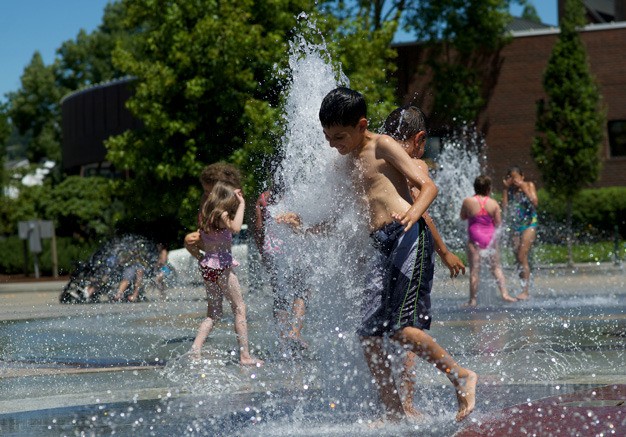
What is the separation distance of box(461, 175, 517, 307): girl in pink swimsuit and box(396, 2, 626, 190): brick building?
809 inches

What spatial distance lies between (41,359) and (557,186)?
22.4 m

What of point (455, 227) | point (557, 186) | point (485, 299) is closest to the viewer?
point (485, 299)

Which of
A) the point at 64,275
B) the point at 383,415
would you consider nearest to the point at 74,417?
the point at 383,415

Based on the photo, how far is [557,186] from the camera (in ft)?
95.1

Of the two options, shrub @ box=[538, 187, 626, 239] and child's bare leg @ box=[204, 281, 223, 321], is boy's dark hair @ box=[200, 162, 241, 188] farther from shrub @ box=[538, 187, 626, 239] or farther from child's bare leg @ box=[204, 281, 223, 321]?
shrub @ box=[538, 187, 626, 239]

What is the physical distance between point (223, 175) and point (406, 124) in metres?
2.64

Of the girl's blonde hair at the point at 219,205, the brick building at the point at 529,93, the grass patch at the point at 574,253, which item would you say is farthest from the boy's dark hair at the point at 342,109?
the brick building at the point at 529,93

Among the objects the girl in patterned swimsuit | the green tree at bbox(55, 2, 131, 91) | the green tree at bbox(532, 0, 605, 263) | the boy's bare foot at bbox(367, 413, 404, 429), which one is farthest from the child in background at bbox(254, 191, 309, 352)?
the green tree at bbox(55, 2, 131, 91)

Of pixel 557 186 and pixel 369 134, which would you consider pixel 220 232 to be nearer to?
pixel 369 134

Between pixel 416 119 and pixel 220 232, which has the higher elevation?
pixel 416 119

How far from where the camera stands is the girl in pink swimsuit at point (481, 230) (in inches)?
516

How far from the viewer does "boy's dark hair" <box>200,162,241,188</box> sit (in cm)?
815

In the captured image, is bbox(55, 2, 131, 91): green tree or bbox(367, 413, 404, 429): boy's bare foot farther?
bbox(55, 2, 131, 91): green tree

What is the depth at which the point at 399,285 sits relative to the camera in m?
5.04
